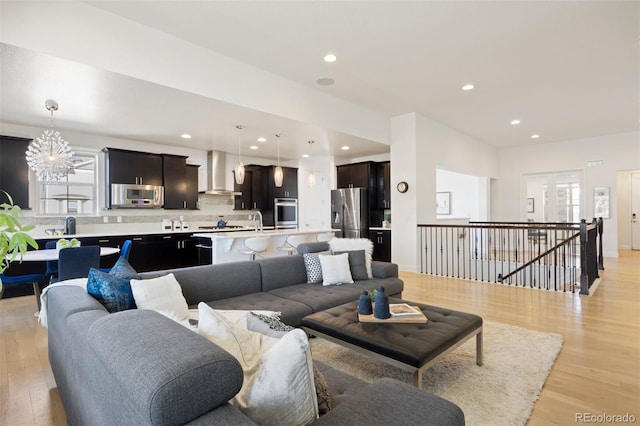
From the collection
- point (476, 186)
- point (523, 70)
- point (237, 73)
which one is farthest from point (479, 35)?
point (476, 186)

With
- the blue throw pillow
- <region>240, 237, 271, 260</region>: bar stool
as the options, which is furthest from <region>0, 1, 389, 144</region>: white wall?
the blue throw pillow

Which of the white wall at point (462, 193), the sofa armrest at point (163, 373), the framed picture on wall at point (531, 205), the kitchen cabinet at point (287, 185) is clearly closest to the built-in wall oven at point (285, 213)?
the kitchen cabinet at point (287, 185)

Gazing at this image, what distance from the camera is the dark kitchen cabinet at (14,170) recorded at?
5.02 metres

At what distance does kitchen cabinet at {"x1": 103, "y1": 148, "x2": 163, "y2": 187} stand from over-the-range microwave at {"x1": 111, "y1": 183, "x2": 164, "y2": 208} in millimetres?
101

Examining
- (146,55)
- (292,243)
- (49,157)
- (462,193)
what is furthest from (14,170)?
(462,193)

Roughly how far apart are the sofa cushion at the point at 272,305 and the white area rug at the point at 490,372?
32 cm

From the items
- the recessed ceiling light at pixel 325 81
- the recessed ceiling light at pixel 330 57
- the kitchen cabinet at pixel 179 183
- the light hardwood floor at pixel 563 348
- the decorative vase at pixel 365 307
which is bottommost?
the light hardwood floor at pixel 563 348

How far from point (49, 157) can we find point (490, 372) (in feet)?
17.5

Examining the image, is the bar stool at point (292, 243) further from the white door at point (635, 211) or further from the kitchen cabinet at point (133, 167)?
the white door at point (635, 211)

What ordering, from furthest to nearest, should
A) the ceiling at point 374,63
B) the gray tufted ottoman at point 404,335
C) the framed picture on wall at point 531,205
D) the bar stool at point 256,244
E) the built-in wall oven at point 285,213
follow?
the framed picture on wall at point 531,205 < the built-in wall oven at point 285,213 < the bar stool at point 256,244 < the ceiling at point 374,63 < the gray tufted ottoman at point 404,335

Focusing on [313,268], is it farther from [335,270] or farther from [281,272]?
[281,272]

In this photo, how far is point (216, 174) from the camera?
738cm

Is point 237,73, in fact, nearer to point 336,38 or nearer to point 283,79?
point 283,79

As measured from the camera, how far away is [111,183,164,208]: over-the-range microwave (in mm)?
6070
